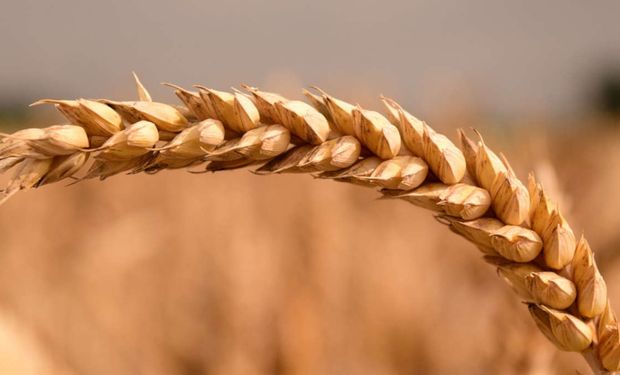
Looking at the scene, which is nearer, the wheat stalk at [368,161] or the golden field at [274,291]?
the wheat stalk at [368,161]

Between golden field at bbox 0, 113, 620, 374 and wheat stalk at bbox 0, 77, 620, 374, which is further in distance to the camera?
golden field at bbox 0, 113, 620, 374

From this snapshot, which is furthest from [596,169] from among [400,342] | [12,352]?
[12,352]

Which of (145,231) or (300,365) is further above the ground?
(145,231)

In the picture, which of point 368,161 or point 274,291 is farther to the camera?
point 274,291

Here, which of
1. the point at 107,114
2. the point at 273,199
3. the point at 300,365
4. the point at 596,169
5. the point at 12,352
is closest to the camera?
the point at 107,114

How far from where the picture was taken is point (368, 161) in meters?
0.40

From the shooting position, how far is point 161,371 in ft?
3.46

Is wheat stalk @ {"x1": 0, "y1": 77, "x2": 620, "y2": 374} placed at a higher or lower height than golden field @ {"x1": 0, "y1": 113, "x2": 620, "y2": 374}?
higher

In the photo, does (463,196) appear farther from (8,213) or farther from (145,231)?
(8,213)

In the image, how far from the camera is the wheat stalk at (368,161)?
374 millimetres

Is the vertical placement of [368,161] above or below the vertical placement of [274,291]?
above

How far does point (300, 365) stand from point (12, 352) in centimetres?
38

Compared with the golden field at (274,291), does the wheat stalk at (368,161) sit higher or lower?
higher

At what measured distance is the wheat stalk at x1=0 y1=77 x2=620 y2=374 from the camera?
37cm
